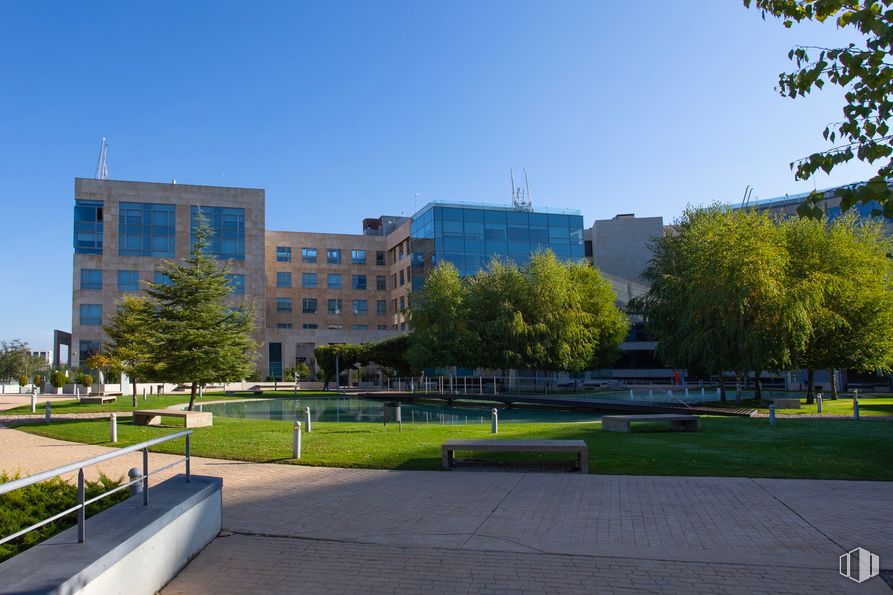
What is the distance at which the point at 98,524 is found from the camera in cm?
546

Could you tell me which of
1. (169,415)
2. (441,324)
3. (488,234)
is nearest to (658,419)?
(169,415)

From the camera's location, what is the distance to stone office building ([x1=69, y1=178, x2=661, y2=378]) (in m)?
69.0

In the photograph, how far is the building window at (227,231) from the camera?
7469cm

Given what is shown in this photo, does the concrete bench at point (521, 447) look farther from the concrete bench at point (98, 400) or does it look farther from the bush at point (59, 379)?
the bush at point (59, 379)

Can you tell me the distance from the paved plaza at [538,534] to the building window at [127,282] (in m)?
65.9

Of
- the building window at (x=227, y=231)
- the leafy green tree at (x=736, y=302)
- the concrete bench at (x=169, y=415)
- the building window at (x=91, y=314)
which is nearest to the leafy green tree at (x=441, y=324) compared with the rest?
the leafy green tree at (x=736, y=302)

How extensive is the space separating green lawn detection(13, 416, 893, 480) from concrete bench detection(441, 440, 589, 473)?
285 mm

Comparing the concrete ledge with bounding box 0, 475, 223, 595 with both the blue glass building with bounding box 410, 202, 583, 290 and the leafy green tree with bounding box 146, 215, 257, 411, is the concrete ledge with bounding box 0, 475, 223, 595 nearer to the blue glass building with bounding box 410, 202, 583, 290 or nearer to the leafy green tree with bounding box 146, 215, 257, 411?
the leafy green tree with bounding box 146, 215, 257, 411

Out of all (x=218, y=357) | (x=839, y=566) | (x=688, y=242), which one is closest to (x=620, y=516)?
(x=839, y=566)

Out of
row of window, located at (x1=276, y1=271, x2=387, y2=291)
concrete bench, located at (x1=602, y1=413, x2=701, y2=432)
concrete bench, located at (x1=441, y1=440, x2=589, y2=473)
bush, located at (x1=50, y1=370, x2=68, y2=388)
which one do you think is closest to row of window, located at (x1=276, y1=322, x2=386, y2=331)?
row of window, located at (x1=276, y1=271, x2=387, y2=291)

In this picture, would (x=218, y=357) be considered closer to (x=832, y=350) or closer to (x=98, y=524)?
(x=98, y=524)

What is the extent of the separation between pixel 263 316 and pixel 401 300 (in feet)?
54.6

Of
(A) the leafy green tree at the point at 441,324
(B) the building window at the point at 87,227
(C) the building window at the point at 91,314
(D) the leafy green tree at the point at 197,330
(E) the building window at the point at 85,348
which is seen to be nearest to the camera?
(D) the leafy green tree at the point at 197,330

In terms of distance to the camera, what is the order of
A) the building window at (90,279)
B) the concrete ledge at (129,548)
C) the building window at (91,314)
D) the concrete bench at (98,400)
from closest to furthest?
the concrete ledge at (129,548) < the concrete bench at (98,400) < the building window at (91,314) < the building window at (90,279)
